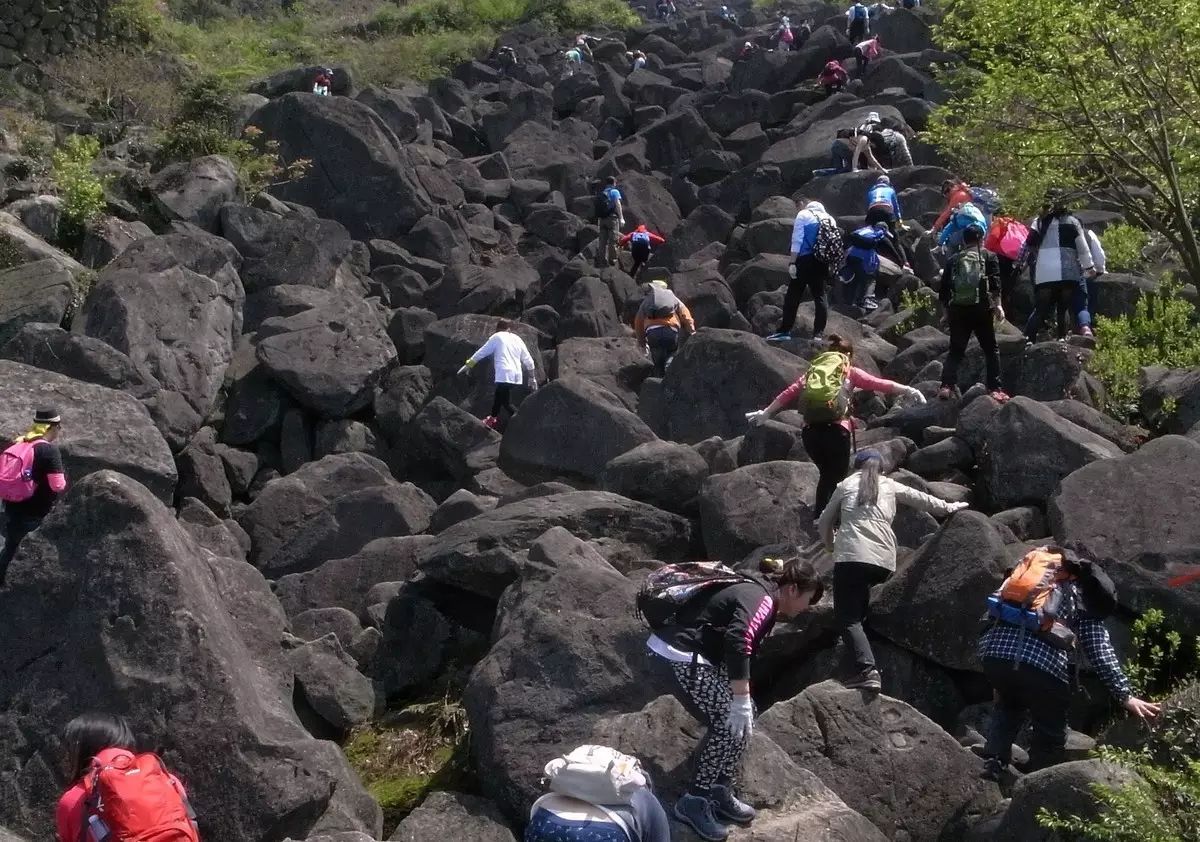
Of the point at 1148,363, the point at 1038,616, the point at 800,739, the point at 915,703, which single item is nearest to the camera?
the point at 1038,616

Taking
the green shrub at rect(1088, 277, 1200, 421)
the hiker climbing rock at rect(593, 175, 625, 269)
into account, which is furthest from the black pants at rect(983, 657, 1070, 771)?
the hiker climbing rock at rect(593, 175, 625, 269)

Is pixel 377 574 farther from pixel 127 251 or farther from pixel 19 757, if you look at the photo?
pixel 127 251

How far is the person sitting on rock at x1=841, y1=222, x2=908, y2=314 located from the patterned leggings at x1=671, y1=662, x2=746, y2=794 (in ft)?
41.2

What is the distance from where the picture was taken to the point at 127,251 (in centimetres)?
1800

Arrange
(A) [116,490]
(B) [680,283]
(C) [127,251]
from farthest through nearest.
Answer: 1. (B) [680,283]
2. (C) [127,251]
3. (A) [116,490]

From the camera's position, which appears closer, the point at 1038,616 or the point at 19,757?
the point at 1038,616

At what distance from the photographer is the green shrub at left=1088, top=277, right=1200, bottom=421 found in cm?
1334

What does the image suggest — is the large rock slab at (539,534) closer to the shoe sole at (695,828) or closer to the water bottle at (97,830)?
the shoe sole at (695,828)

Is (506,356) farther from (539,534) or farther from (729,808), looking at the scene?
(729,808)

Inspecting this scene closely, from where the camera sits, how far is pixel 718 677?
21.5 feet

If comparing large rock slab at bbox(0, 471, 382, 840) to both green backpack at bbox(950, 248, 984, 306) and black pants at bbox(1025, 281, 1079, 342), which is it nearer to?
green backpack at bbox(950, 248, 984, 306)

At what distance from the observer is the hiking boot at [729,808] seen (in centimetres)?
647

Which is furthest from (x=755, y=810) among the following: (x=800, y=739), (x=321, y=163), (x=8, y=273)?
(x=321, y=163)

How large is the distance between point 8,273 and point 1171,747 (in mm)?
15542
